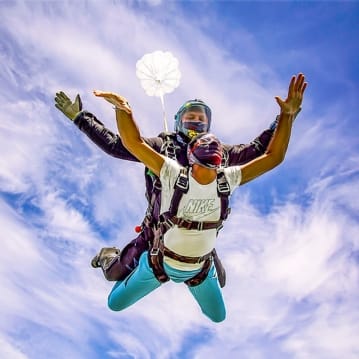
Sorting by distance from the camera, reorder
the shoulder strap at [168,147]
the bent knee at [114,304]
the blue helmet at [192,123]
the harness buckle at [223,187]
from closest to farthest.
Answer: the harness buckle at [223,187], the shoulder strap at [168,147], the blue helmet at [192,123], the bent knee at [114,304]

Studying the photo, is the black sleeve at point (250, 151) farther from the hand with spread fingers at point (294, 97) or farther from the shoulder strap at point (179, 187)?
the shoulder strap at point (179, 187)

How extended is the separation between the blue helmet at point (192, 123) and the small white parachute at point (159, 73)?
0.72ft

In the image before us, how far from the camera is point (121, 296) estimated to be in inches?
244

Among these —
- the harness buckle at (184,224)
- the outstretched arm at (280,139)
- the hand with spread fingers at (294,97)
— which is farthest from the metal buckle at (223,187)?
the hand with spread fingers at (294,97)

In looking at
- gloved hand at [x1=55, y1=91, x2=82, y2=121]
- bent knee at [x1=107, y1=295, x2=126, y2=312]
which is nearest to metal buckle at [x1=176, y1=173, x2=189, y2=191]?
gloved hand at [x1=55, y1=91, x2=82, y2=121]

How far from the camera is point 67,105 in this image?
596 cm

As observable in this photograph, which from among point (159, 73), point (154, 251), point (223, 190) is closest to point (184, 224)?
point (223, 190)

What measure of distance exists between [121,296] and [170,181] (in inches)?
80.1

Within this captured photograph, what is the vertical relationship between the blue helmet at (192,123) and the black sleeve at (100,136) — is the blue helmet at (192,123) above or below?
above

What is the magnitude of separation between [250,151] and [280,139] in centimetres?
108

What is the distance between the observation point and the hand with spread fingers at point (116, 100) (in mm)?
4652

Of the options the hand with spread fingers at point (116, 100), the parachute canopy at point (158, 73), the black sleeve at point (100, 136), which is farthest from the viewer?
the parachute canopy at point (158, 73)

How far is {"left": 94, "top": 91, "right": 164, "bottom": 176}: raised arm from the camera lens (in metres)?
4.70

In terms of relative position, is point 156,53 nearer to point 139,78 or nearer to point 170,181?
point 139,78
